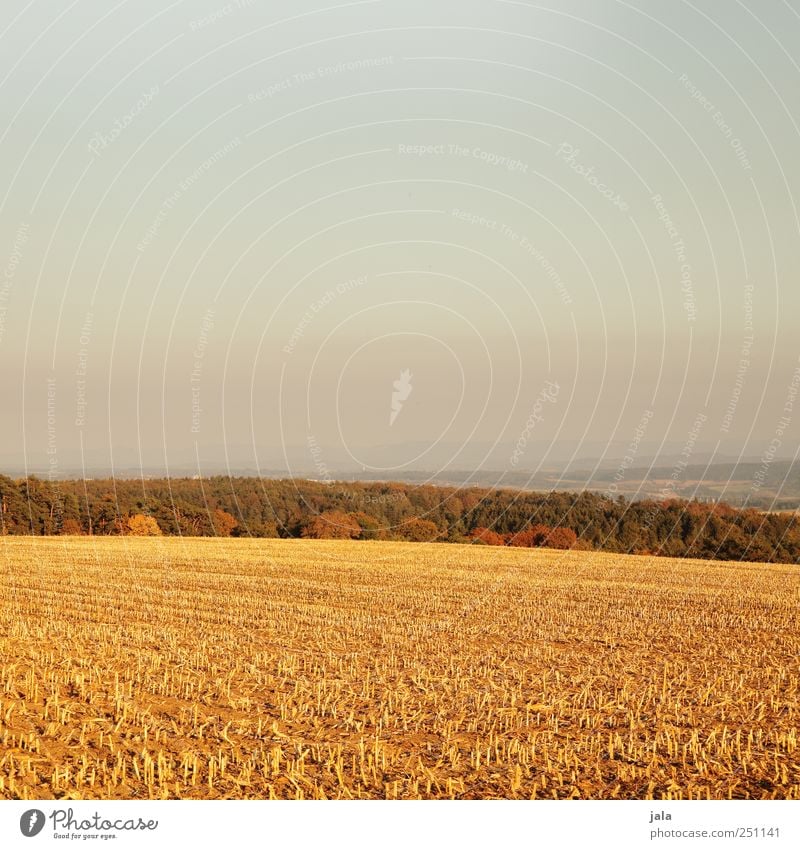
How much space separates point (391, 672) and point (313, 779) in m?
4.86

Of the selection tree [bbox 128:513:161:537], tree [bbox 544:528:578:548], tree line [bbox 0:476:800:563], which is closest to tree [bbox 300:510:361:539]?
tree line [bbox 0:476:800:563]

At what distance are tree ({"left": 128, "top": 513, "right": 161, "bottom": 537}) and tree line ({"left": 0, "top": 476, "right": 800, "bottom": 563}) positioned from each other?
0.06 meters

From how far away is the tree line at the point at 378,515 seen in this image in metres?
45.8

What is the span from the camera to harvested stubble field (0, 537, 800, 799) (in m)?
8.86

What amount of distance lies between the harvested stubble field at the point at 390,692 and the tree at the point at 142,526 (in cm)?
2234

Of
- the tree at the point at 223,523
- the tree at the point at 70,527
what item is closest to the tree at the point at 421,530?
the tree at the point at 223,523

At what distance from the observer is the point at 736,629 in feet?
62.2

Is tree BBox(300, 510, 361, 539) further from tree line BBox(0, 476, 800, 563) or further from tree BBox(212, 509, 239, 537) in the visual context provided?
tree BBox(212, 509, 239, 537)

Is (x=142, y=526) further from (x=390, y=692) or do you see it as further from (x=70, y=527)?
(x=390, y=692)

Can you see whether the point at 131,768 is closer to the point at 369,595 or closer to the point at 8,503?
the point at 369,595

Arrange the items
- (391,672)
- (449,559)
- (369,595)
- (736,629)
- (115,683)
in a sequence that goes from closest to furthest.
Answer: (115,683) → (391,672) → (736,629) → (369,595) → (449,559)

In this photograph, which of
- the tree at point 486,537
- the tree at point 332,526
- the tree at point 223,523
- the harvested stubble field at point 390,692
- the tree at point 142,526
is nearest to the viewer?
the harvested stubble field at point 390,692

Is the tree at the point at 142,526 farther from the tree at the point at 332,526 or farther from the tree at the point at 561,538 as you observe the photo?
the tree at the point at 561,538
